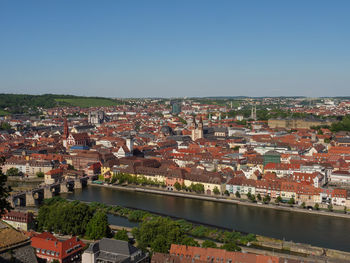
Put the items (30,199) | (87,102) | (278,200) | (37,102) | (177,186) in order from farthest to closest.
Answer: (87,102)
(37,102)
(177,186)
(30,199)
(278,200)

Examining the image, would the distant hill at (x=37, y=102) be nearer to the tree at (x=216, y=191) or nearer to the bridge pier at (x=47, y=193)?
the bridge pier at (x=47, y=193)

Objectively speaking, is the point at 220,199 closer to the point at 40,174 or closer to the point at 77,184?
the point at 77,184

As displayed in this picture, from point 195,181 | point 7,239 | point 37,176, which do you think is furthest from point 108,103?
point 7,239

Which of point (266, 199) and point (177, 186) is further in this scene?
point (177, 186)

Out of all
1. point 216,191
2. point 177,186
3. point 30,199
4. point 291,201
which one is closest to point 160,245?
point 291,201

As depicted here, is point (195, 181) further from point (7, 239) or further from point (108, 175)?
point (7, 239)

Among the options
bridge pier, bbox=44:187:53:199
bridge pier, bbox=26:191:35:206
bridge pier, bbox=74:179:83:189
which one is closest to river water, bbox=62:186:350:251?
bridge pier, bbox=44:187:53:199

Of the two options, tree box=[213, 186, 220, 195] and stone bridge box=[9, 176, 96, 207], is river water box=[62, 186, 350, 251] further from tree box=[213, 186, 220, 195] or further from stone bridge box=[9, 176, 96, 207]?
stone bridge box=[9, 176, 96, 207]
